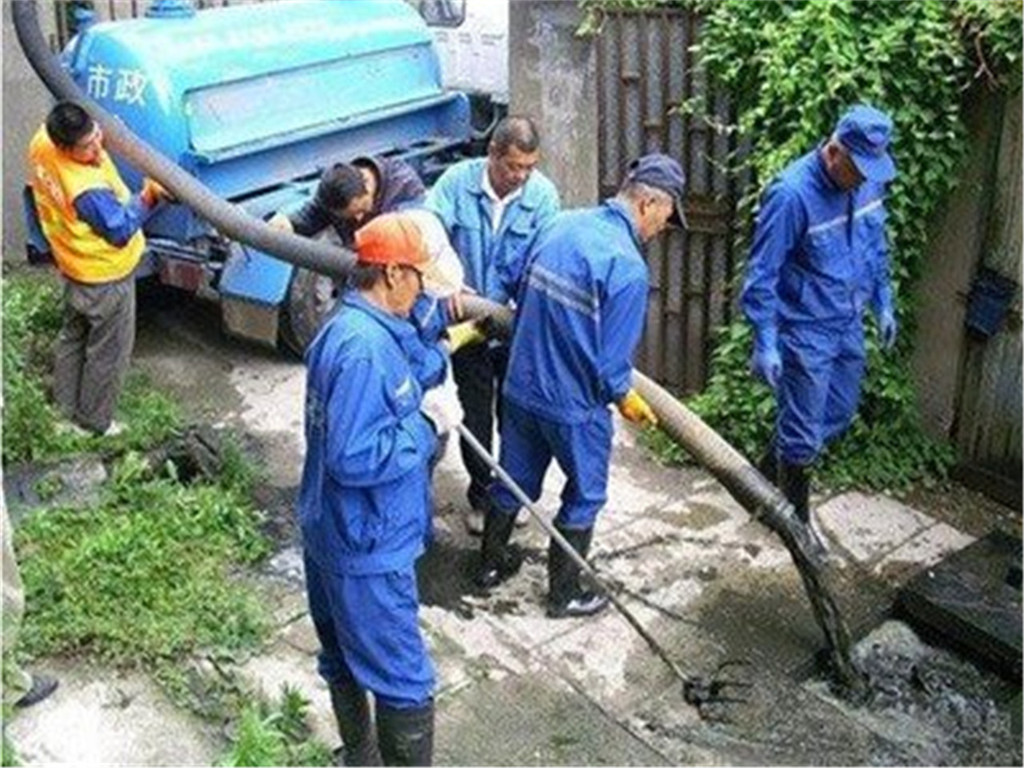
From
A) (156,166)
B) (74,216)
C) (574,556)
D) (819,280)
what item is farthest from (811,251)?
(74,216)

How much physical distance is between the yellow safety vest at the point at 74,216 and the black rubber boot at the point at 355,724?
3105 mm

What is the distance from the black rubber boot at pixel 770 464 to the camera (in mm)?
6402

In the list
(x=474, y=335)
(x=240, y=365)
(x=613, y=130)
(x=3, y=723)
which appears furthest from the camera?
(x=240, y=365)

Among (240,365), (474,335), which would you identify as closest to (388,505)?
(474,335)

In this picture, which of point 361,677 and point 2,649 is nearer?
point 361,677

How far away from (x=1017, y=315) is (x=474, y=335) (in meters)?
2.71

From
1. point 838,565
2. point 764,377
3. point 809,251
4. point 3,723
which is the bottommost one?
point 838,565

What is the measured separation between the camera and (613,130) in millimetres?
7207

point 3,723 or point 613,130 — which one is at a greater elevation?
point 613,130

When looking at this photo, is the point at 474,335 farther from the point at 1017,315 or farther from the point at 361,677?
the point at 1017,315

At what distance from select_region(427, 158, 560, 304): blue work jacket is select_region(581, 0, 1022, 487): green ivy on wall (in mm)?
1307

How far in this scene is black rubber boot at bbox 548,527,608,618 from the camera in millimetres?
5512

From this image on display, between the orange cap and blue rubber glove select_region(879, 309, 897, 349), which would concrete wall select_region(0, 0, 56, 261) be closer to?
blue rubber glove select_region(879, 309, 897, 349)

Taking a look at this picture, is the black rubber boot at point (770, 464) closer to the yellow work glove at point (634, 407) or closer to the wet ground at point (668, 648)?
the wet ground at point (668, 648)
